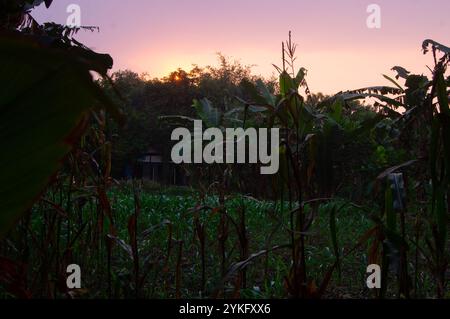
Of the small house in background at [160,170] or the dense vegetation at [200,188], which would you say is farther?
the small house in background at [160,170]

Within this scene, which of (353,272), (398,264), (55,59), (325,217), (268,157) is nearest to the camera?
(55,59)

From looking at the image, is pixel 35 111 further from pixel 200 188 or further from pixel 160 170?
pixel 160 170

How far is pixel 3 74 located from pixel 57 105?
4 cm

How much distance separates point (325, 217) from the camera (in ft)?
20.5

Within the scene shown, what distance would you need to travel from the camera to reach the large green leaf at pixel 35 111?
323 mm

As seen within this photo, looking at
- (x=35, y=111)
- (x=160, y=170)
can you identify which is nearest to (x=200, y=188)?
(x=35, y=111)

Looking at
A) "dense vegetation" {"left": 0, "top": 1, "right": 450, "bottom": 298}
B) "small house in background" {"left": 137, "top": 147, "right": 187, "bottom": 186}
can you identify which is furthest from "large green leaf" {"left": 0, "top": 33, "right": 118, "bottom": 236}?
"small house in background" {"left": 137, "top": 147, "right": 187, "bottom": 186}

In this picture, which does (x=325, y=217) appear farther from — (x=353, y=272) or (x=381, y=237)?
(x=381, y=237)

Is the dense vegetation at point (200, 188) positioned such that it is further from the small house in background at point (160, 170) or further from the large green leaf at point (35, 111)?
the small house in background at point (160, 170)

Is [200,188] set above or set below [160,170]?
below

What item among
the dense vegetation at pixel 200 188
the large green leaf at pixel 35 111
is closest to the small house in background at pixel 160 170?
the dense vegetation at pixel 200 188

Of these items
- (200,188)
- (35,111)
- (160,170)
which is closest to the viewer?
(35,111)

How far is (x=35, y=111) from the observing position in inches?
13.2

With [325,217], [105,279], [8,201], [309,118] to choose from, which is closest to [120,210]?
[325,217]
